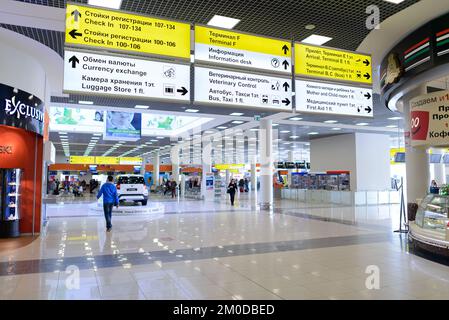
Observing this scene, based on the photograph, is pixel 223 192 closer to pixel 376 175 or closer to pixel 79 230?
pixel 376 175

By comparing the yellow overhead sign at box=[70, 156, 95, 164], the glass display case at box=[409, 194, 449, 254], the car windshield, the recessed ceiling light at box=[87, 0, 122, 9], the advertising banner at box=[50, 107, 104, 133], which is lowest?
the glass display case at box=[409, 194, 449, 254]

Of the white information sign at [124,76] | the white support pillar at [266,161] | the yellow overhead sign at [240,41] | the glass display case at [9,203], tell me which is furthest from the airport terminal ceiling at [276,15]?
the white support pillar at [266,161]

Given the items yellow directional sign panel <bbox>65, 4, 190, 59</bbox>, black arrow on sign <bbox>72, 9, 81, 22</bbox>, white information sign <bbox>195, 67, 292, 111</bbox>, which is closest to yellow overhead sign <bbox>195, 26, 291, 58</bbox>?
yellow directional sign panel <bbox>65, 4, 190, 59</bbox>

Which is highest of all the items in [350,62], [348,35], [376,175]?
[348,35]

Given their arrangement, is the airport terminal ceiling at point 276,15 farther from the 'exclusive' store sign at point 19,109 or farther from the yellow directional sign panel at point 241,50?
the 'exclusive' store sign at point 19,109

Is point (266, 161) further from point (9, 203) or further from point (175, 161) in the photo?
point (175, 161)

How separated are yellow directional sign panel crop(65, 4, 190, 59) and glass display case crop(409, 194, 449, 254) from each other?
528 centimetres

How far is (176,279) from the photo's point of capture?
4723 millimetres

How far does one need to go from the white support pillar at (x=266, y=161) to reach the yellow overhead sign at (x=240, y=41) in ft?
33.8

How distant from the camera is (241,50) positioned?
5297 millimetres

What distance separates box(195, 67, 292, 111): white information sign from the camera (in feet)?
16.6

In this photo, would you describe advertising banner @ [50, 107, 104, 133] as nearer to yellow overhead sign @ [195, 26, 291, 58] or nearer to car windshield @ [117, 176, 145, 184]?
car windshield @ [117, 176, 145, 184]
